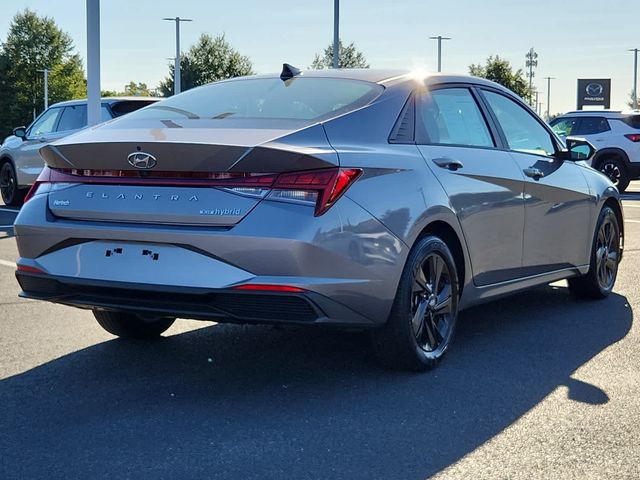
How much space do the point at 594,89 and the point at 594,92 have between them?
9.4 inches

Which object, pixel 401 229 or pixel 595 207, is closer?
pixel 401 229

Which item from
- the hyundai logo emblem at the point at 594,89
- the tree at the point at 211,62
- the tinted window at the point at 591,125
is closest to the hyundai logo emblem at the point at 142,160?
the tinted window at the point at 591,125

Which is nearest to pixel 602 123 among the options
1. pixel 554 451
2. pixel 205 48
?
pixel 554 451

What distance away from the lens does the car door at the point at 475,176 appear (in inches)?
193

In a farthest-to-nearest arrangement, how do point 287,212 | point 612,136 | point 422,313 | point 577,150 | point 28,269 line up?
point 612,136 → point 577,150 → point 422,313 → point 28,269 → point 287,212

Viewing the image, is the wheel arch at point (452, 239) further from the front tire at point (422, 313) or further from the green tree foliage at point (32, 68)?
the green tree foliage at point (32, 68)

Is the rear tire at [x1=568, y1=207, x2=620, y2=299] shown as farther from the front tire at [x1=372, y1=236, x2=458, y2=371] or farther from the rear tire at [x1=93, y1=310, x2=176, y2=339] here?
the rear tire at [x1=93, y1=310, x2=176, y2=339]

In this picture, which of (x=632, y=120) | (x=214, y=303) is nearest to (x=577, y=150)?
(x=214, y=303)

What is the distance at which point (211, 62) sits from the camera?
72250 millimetres

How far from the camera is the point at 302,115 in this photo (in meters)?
4.56

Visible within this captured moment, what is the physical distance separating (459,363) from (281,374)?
948mm

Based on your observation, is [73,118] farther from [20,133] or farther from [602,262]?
[602,262]

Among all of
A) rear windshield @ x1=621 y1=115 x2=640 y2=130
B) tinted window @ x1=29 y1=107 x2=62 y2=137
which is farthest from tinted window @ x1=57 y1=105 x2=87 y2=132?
rear windshield @ x1=621 y1=115 x2=640 y2=130

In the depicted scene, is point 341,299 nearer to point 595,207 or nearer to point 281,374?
point 281,374
